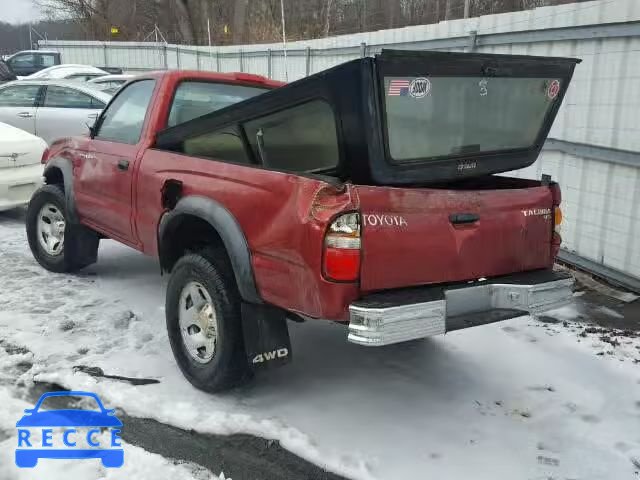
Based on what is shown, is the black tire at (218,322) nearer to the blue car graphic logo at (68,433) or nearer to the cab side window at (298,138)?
the blue car graphic logo at (68,433)

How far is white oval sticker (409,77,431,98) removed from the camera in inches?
115

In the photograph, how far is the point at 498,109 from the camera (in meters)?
3.41

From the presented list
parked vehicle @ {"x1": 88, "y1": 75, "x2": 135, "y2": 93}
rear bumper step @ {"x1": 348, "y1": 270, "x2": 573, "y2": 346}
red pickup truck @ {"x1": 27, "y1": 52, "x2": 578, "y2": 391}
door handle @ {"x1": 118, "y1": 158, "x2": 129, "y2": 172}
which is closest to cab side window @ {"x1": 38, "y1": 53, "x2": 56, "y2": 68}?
parked vehicle @ {"x1": 88, "y1": 75, "x2": 135, "y2": 93}

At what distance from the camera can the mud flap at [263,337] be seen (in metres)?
3.29

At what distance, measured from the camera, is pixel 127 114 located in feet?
15.9

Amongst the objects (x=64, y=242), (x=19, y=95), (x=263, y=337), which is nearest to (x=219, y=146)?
(x=263, y=337)

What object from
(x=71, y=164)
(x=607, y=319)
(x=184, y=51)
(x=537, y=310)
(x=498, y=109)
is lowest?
(x=607, y=319)

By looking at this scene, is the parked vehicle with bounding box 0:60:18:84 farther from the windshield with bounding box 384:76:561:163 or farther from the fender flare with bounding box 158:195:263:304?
the windshield with bounding box 384:76:561:163

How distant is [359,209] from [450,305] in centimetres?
72

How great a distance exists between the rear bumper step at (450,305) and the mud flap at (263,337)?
72 cm

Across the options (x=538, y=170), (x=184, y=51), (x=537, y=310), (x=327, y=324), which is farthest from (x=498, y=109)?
(x=184, y=51)

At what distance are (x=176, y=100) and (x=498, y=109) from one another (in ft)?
7.81

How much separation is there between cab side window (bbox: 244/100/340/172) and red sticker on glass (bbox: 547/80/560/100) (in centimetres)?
149

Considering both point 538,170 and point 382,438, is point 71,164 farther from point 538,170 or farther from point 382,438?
point 538,170
